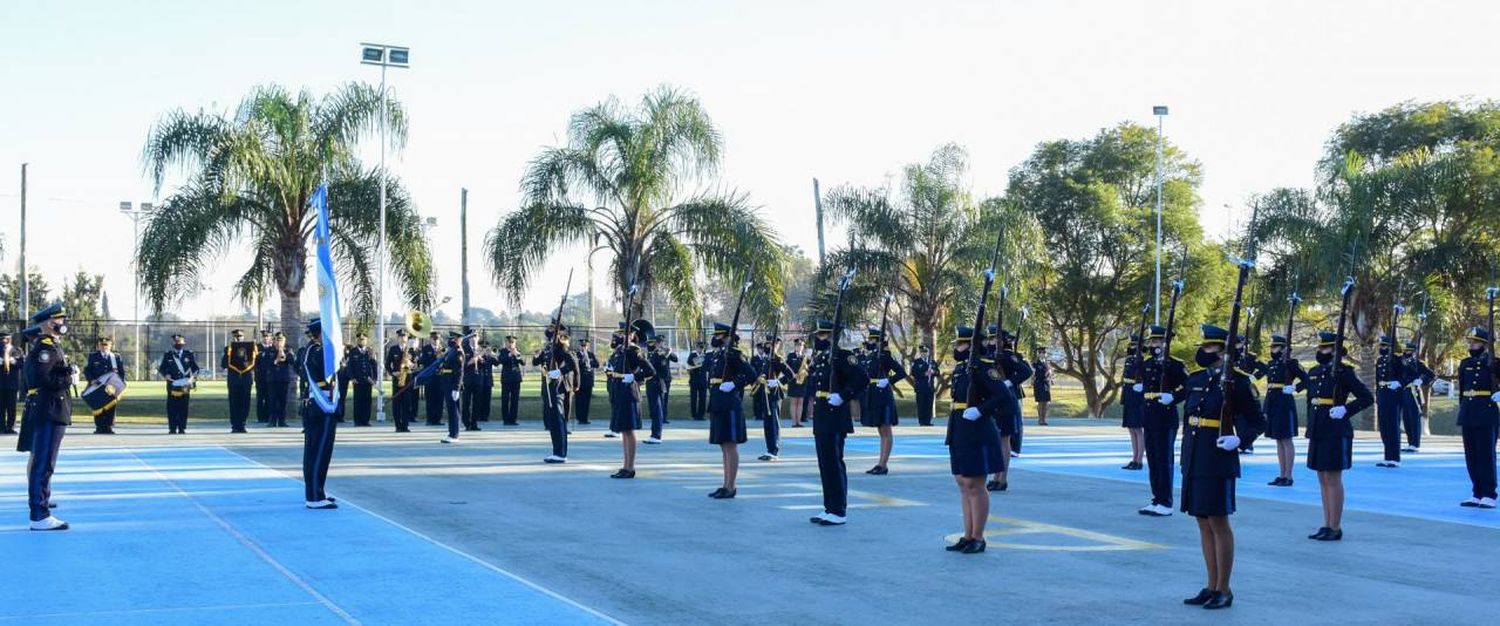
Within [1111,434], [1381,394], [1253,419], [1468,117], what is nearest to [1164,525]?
[1253,419]

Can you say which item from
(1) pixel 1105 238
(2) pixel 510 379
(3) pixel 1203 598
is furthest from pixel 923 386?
(3) pixel 1203 598

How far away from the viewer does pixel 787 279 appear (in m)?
29.0

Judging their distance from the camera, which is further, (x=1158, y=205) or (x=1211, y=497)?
(x=1158, y=205)

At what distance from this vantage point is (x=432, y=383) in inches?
971

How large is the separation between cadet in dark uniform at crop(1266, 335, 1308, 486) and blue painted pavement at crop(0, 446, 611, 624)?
9564mm

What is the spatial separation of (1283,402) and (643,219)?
1510cm

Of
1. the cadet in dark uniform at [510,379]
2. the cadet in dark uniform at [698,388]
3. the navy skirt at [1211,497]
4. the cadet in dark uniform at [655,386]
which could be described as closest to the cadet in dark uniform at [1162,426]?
the navy skirt at [1211,497]

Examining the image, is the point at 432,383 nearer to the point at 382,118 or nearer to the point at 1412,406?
the point at 382,118

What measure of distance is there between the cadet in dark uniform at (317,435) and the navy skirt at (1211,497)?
7.20m

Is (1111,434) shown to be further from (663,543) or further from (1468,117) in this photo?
(663,543)

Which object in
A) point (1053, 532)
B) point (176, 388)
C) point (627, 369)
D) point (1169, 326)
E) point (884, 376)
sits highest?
point (1169, 326)

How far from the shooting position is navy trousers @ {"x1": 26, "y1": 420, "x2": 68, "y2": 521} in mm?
10664

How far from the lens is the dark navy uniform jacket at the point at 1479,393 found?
13727mm

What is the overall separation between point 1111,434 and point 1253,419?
1741 centimetres
